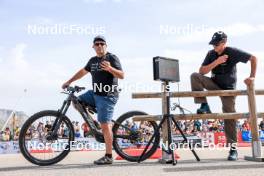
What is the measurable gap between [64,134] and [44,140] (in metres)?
0.33

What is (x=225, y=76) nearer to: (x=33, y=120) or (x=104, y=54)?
(x=104, y=54)

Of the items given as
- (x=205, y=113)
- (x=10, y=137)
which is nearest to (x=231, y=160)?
(x=205, y=113)

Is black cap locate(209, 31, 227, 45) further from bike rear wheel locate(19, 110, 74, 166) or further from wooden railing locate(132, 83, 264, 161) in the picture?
bike rear wheel locate(19, 110, 74, 166)

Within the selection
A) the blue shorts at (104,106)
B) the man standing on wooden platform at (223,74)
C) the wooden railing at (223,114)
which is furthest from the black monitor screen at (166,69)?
the blue shorts at (104,106)

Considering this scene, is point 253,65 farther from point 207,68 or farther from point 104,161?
point 104,161

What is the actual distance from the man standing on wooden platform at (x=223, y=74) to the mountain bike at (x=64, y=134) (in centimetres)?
106

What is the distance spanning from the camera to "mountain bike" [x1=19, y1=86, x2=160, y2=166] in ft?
21.8

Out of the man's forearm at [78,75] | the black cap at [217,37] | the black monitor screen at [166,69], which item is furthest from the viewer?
the man's forearm at [78,75]

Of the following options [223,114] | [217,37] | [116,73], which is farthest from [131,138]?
[217,37]

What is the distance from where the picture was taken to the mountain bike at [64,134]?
21.8 ft

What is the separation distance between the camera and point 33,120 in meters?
6.57

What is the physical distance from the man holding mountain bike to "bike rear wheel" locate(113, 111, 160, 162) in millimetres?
360

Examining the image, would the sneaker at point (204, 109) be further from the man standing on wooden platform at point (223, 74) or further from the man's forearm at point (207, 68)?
the man's forearm at point (207, 68)

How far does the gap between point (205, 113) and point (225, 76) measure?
85cm
